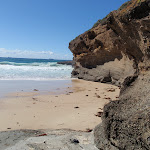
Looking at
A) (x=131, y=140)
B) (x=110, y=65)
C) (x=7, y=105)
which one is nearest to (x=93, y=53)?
(x=110, y=65)

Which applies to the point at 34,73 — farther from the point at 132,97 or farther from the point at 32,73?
the point at 132,97

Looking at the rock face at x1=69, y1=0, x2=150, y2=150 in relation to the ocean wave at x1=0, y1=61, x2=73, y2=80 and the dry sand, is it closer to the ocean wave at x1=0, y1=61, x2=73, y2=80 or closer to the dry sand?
the dry sand

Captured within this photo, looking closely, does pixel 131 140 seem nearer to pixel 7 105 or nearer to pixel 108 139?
pixel 108 139

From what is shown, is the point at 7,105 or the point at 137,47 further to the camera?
the point at 7,105

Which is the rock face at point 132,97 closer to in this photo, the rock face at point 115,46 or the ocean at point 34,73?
the rock face at point 115,46

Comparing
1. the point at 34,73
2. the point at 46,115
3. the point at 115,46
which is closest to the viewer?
the point at 46,115

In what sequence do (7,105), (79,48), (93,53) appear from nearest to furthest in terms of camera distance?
(7,105) < (93,53) < (79,48)

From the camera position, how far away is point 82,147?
2.50 meters

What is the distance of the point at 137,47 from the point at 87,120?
2219mm

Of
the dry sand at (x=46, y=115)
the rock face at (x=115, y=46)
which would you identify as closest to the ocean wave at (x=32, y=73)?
the rock face at (x=115, y=46)

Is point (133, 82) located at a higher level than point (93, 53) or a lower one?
lower

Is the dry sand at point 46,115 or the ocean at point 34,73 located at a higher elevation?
the ocean at point 34,73

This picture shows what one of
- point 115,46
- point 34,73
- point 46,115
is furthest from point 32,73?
point 46,115

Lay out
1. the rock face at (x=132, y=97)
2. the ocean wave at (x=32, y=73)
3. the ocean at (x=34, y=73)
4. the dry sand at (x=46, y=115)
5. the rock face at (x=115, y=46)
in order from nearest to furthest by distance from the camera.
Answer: the rock face at (x=132, y=97), the rock face at (x=115, y=46), the dry sand at (x=46, y=115), the ocean wave at (x=32, y=73), the ocean at (x=34, y=73)
